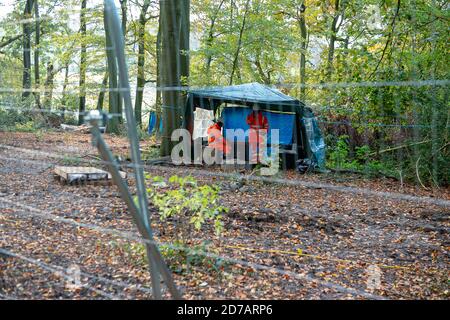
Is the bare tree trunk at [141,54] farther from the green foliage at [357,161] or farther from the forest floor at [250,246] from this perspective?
the forest floor at [250,246]

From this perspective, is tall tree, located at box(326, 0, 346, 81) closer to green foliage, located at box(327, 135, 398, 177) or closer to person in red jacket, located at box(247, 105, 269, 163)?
person in red jacket, located at box(247, 105, 269, 163)

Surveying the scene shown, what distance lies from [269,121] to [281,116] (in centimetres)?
23

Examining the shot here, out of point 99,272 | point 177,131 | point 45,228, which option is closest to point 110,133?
point 177,131

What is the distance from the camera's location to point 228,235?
4.09 metres

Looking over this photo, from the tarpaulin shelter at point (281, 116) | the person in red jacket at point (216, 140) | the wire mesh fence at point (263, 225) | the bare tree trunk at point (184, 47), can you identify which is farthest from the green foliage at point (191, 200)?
the bare tree trunk at point (184, 47)

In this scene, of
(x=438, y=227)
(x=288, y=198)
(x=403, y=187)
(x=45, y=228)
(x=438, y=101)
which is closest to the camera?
(x=45, y=228)

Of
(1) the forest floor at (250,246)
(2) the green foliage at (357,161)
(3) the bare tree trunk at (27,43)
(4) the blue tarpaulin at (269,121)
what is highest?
(3) the bare tree trunk at (27,43)

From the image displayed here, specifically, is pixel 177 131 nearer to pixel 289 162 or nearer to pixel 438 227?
pixel 289 162

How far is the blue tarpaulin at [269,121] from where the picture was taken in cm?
873

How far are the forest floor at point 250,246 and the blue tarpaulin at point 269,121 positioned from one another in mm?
2462

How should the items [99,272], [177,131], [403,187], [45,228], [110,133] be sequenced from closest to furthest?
Result: [99,272] → [45,228] → [403,187] → [177,131] → [110,133]

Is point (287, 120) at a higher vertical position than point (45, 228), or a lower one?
higher

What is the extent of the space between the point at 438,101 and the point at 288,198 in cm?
299

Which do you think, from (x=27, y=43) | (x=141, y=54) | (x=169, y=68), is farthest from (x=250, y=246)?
(x=27, y=43)
